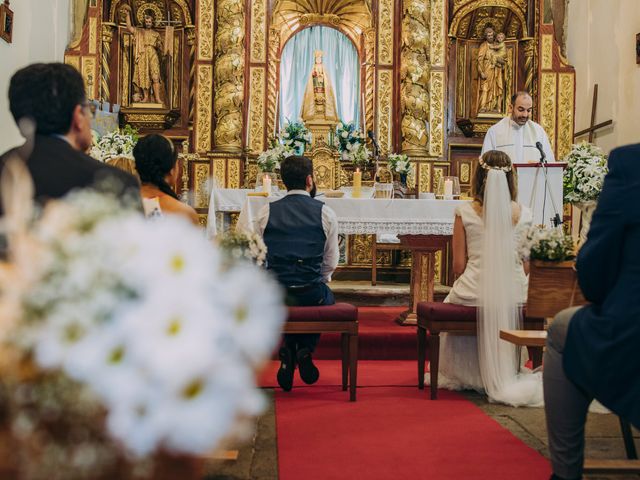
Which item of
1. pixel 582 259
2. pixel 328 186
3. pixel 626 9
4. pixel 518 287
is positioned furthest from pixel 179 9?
pixel 582 259

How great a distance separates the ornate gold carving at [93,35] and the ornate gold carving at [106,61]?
15cm

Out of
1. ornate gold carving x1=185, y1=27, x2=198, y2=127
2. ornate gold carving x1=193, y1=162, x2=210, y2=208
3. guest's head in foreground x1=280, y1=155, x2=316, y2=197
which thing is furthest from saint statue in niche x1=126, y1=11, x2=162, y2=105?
guest's head in foreground x1=280, y1=155, x2=316, y2=197

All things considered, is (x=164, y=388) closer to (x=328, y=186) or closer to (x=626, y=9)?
(x=328, y=186)

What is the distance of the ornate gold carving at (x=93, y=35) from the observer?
1080cm

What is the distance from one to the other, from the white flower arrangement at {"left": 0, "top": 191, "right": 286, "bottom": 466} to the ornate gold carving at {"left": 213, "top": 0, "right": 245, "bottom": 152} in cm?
951

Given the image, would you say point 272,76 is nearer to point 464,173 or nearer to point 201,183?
point 201,183

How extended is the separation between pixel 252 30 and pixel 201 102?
3.94 feet

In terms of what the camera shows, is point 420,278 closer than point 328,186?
Yes

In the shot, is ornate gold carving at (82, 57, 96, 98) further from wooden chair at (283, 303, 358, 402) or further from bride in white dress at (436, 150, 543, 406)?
bride in white dress at (436, 150, 543, 406)

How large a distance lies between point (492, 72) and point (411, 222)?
16.1 feet

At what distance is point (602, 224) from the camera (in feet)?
8.38

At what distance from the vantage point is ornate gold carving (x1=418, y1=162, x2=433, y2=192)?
10.7m

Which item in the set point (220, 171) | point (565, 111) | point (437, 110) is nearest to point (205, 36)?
point (220, 171)

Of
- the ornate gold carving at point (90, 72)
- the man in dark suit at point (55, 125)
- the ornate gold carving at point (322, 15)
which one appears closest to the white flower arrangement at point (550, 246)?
the man in dark suit at point (55, 125)
